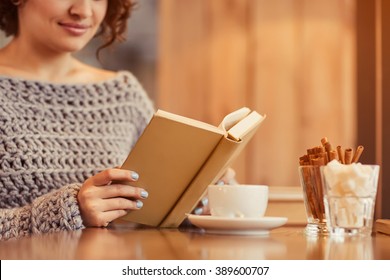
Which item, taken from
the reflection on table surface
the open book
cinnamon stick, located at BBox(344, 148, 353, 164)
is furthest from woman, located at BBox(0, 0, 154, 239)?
cinnamon stick, located at BBox(344, 148, 353, 164)

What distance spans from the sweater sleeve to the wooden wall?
1.71 m

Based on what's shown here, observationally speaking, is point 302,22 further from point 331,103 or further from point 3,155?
point 3,155

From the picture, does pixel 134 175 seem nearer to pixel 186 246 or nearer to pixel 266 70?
pixel 186 246

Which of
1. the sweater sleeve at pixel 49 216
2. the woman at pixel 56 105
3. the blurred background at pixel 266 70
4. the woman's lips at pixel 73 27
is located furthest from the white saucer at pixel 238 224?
the blurred background at pixel 266 70

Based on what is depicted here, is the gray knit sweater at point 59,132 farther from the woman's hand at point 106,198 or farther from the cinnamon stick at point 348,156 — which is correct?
the cinnamon stick at point 348,156

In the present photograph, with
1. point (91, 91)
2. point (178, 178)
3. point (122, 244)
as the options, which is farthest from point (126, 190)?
point (91, 91)

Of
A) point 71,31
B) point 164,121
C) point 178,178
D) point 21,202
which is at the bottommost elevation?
point 21,202

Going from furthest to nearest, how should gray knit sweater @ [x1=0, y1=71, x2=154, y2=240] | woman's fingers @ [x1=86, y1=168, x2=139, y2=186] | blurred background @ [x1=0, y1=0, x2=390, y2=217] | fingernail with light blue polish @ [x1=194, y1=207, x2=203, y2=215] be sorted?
blurred background @ [x1=0, y1=0, x2=390, y2=217], gray knit sweater @ [x1=0, y1=71, x2=154, y2=240], fingernail with light blue polish @ [x1=194, y1=207, x2=203, y2=215], woman's fingers @ [x1=86, y1=168, x2=139, y2=186]

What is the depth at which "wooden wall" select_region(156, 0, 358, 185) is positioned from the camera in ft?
10.4

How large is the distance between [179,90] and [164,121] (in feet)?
6.50

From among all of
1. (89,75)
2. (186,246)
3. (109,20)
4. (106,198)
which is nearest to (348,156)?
(186,246)

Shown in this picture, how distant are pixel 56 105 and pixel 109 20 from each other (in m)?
0.36

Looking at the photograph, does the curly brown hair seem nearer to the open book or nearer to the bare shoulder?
the bare shoulder

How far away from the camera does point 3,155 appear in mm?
1723
